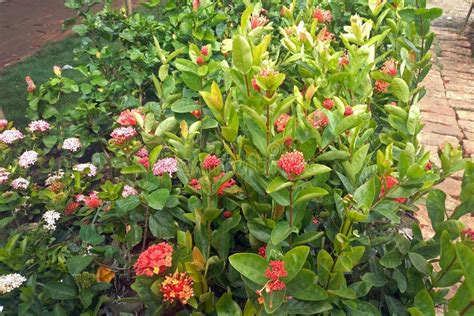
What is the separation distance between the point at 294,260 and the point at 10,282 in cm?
92

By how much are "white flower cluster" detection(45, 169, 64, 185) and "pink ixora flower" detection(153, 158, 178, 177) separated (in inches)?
23.0

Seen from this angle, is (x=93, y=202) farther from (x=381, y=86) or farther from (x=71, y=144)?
(x=381, y=86)

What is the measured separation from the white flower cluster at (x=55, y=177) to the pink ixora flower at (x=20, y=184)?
0.09 metres

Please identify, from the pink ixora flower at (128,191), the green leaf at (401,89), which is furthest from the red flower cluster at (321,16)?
the pink ixora flower at (128,191)

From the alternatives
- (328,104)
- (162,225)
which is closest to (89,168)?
(162,225)

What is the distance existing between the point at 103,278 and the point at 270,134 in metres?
0.77

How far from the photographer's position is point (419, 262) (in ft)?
4.26

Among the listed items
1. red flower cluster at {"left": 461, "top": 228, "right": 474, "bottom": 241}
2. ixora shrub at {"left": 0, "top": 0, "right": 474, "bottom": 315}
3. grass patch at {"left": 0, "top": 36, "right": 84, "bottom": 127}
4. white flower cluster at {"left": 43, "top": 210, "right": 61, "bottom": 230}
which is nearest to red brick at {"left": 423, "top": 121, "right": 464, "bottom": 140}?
ixora shrub at {"left": 0, "top": 0, "right": 474, "bottom": 315}

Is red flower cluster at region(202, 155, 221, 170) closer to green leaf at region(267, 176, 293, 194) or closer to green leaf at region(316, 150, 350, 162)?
green leaf at region(267, 176, 293, 194)

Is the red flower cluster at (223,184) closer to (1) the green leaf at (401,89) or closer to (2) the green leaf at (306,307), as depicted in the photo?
(2) the green leaf at (306,307)

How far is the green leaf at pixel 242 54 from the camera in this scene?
1236 mm

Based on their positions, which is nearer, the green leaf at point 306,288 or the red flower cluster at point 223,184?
the green leaf at point 306,288

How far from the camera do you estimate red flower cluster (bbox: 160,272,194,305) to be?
1.17m

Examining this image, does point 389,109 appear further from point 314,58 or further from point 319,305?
point 319,305
